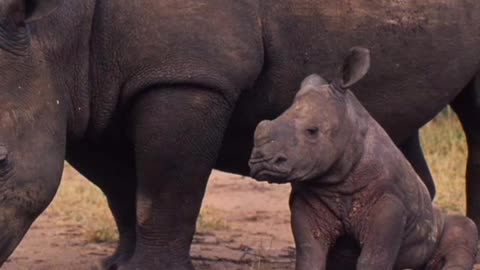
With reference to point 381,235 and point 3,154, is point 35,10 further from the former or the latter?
point 381,235

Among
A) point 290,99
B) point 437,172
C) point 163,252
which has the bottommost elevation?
point 437,172

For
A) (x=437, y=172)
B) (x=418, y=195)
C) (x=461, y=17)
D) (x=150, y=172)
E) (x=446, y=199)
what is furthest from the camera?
(x=437, y=172)

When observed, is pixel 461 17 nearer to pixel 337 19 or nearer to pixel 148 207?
pixel 337 19

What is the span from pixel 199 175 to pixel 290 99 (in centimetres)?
58

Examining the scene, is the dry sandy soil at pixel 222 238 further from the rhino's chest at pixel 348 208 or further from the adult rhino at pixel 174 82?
the rhino's chest at pixel 348 208

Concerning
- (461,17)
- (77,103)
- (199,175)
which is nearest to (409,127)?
(461,17)

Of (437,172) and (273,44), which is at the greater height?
(273,44)

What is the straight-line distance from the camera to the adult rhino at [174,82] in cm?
605

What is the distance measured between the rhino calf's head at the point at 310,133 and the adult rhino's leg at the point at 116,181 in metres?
1.40

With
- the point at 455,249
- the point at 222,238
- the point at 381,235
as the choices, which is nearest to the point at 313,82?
the point at 381,235

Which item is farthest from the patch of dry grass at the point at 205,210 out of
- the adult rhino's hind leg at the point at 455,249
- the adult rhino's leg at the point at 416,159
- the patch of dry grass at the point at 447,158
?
the adult rhino's hind leg at the point at 455,249

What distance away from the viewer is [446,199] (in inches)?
366

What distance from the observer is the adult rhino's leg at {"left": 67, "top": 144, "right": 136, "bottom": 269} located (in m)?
7.16

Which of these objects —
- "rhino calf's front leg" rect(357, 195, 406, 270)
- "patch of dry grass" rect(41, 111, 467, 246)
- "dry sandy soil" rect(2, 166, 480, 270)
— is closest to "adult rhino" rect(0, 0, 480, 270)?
"dry sandy soil" rect(2, 166, 480, 270)
